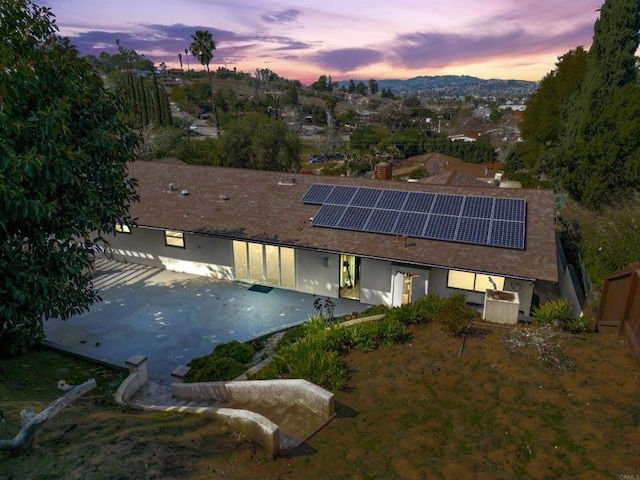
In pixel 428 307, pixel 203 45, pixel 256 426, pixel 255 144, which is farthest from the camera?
pixel 203 45

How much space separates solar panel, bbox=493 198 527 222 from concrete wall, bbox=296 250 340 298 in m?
8.07

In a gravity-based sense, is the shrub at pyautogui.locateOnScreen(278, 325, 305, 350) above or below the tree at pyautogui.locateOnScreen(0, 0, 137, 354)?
below

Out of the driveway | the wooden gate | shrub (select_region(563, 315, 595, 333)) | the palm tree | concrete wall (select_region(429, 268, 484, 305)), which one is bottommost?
the driveway

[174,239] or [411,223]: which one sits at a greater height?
[411,223]

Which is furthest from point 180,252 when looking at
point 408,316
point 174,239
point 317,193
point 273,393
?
point 273,393

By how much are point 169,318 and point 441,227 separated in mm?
13505

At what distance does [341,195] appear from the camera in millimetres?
22875

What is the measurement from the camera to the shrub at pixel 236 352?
1492 cm

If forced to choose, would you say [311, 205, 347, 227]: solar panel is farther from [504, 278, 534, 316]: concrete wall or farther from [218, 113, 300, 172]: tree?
[218, 113, 300, 172]: tree

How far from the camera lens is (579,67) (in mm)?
51250

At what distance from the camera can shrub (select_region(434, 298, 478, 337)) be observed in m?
13.6

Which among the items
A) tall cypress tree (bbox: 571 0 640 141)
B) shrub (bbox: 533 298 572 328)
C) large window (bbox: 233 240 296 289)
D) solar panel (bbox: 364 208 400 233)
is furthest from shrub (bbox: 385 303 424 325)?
tall cypress tree (bbox: 571 0 640 141)

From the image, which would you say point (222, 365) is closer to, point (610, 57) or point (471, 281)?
point (471, 281)

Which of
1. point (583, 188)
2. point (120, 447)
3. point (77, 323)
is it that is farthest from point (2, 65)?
point (583, 188)
